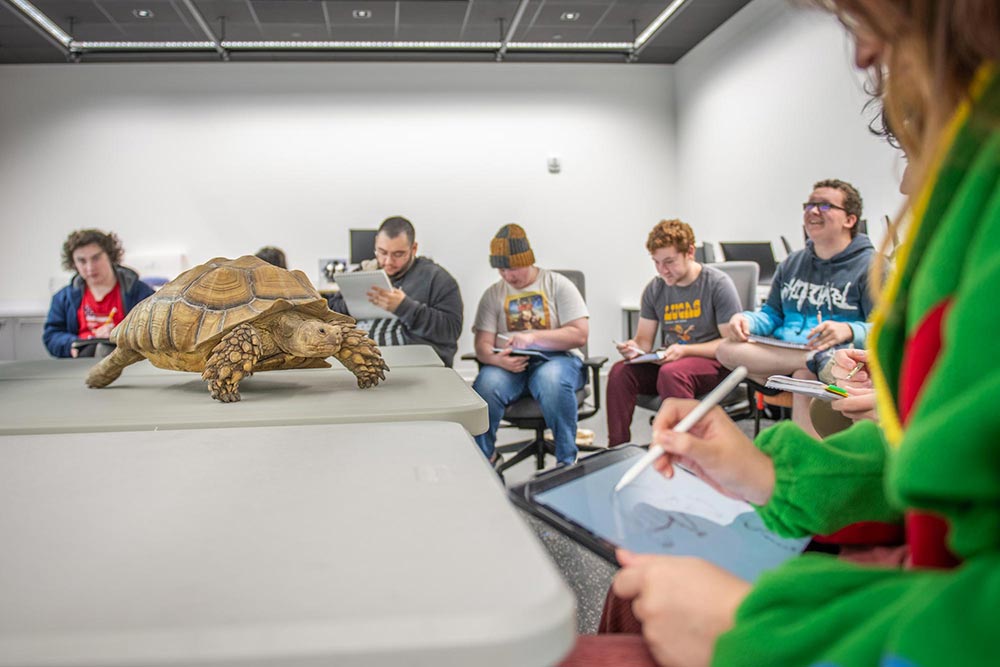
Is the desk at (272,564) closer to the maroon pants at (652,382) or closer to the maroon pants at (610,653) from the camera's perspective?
the maroon pants at (610,653)

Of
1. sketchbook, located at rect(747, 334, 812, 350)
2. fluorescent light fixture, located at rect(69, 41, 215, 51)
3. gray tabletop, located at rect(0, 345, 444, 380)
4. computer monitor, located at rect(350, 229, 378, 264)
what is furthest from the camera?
fluorescent light fixture, located at rect(69, 41, 215, 51)

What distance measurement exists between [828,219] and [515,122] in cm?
435

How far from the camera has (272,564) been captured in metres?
0.59

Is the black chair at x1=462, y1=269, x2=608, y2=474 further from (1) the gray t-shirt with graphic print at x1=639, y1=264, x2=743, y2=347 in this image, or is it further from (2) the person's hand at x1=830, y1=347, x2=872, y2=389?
(2) the person's hand at x1=830, y1=347, x2=872, y2=389

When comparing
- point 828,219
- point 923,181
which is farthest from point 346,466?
point 828,219

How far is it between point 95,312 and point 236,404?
234 centimetres

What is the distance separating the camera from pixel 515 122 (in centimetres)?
664

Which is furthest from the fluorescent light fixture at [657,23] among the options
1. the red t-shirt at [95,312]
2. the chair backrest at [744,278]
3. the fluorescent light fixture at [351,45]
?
the red t-shirt at [95,312]

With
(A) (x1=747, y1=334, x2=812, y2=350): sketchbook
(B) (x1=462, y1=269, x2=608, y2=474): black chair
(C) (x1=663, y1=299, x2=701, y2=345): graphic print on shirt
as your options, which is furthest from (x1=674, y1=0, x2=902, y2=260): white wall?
(B) (x1=462, y1=269, x2=608, y2=474): black chair

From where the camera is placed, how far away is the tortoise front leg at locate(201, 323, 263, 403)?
1384 mm

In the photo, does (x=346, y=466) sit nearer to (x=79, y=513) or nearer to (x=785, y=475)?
(x=79, y=513)

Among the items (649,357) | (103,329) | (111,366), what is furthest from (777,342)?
(103,329)

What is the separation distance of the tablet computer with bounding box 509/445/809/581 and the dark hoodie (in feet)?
6.23

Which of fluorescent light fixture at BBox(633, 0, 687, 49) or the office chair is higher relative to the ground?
fluorescent light fixture at BBox(633, 0, 687, 49)
